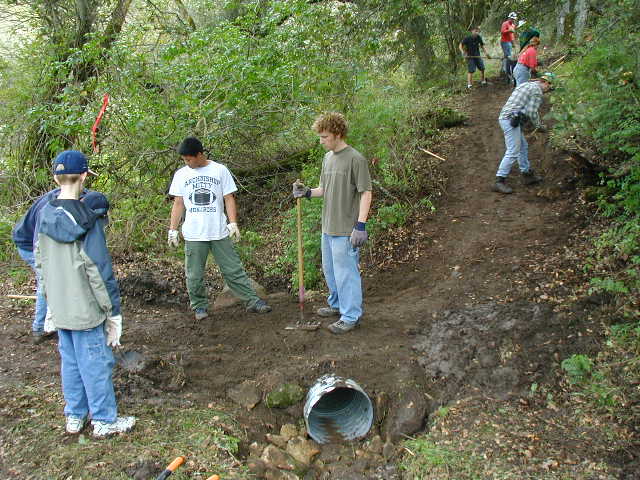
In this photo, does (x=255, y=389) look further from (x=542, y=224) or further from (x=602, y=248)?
(x=542, y=224)

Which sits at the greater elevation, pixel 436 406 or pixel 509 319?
pixel 509 319

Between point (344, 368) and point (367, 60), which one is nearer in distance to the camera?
point (344, 368)

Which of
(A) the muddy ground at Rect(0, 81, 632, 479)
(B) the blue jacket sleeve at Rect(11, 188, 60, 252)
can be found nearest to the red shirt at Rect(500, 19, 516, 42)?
(A) the muddy ground at Rect(0, 81, 632, 479)

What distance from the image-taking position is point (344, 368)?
4387 millimetres

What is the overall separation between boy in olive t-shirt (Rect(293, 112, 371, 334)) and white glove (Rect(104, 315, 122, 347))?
6.58ft

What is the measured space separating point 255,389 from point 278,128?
5.13m

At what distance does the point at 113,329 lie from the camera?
3.42 meters

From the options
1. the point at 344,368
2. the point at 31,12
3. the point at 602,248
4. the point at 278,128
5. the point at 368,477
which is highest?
the point at 31,12

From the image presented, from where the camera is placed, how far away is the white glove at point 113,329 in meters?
3.41

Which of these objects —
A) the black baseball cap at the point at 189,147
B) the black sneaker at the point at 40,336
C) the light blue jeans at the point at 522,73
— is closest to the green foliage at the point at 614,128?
the light blue jeans at the point at 522,73

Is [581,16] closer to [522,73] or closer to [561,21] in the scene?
[561,21]

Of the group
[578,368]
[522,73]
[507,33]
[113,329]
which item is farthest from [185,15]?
[578,368]

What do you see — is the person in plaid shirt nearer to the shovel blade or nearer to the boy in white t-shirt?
the boy in white t-shirt

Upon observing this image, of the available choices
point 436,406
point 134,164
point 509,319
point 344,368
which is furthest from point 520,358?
point 134,164
